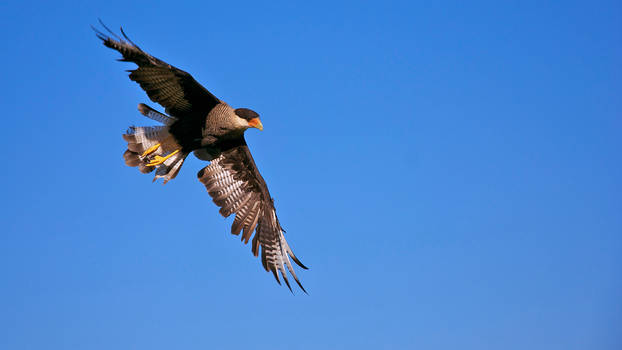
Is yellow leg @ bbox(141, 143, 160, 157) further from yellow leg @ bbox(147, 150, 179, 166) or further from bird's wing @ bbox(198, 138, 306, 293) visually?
bird's wing @ bbox(198, 138, 306, 293)

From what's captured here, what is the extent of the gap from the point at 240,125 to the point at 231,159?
166 centimetres

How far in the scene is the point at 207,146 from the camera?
8844 millimetres

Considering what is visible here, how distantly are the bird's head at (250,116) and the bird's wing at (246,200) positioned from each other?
4.18 feet

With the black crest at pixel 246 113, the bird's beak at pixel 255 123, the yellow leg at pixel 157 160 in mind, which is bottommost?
the yellow leg at pixel 157 160

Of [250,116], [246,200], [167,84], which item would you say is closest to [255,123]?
[250,116]

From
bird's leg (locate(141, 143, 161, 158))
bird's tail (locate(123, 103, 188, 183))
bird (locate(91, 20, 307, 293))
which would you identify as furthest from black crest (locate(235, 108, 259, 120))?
bird's leg (locate(141, 143, 161, 158))

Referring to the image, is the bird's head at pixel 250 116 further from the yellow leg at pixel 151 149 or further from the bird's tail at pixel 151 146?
the yellow leg at pixel 151 149

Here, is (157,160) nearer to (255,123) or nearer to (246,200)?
(255,123)

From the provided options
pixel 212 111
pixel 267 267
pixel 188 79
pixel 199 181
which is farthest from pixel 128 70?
pixel 267 267

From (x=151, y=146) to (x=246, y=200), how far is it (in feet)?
6.19

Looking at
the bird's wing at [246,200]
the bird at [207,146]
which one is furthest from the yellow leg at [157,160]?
the bird's wing at [246,200]

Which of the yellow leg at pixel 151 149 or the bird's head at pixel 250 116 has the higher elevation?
the bird's head at pixel 250 116

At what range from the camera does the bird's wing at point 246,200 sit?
934cm

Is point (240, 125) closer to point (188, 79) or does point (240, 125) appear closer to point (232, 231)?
point (188, 79)
